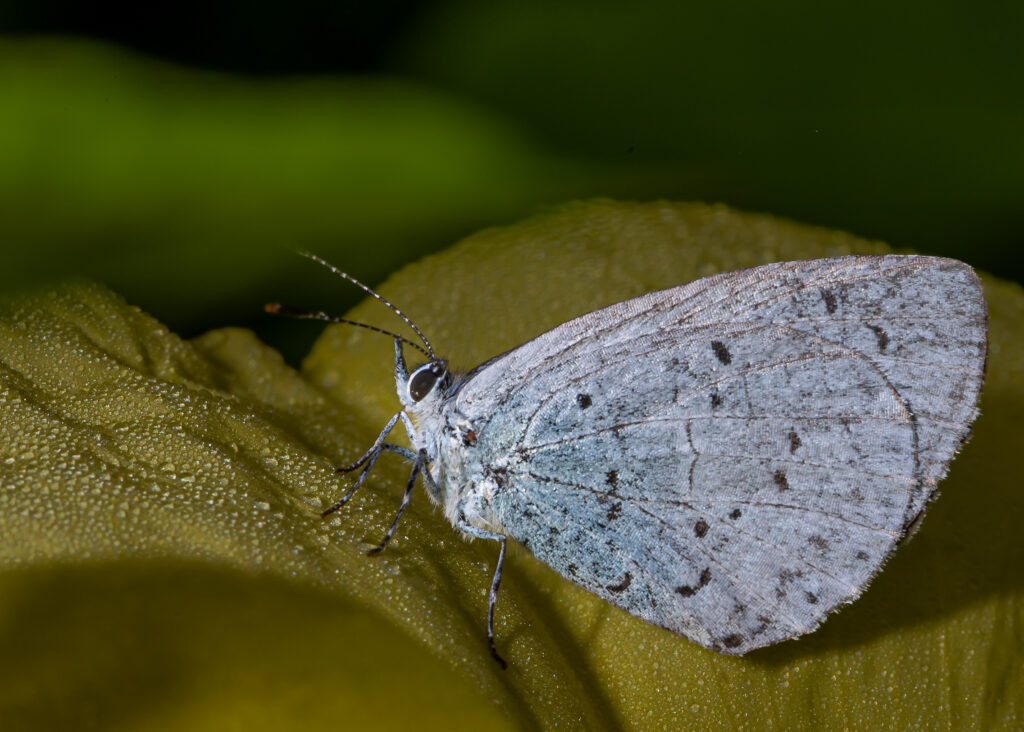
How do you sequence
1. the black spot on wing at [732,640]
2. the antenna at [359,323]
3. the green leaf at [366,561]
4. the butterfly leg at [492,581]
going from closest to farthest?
the green leaf at [366,561]
the butterfly leg at [492,581]
the black spot on wing at [732,640]
the antenna at [359,323]

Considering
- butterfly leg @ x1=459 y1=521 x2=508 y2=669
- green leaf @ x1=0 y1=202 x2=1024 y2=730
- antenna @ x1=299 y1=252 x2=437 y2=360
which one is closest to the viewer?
green leaf @ x1=0 y1=202 x2=1024 y2=730

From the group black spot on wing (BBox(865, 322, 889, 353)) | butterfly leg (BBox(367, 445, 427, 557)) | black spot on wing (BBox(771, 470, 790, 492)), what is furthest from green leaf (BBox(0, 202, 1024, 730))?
black spot on wing (BBox(865, 322, 889, 353))

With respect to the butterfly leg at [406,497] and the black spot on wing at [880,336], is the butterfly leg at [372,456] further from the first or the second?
the black spot on wing at [880,336]

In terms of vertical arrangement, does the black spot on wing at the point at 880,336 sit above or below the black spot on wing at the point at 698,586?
above

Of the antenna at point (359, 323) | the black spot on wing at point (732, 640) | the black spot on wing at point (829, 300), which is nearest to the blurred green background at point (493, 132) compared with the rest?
the antenna at point (359, 323)

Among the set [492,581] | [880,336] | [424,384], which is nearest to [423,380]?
[424,384]

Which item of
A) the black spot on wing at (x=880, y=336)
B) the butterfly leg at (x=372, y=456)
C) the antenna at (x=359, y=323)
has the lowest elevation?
the butterfly leg at (x=372, y=456)

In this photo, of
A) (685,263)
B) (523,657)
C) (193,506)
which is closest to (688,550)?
(523,657)

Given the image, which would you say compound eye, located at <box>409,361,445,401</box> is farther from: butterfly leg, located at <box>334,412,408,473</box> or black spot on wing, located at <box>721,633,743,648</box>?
black spot on wing, located at <box>721,633,743,648</box>
